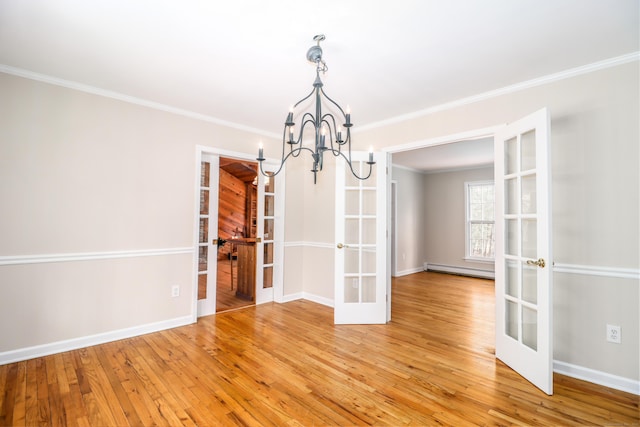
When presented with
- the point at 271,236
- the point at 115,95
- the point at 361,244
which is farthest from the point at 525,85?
the point at 115,95

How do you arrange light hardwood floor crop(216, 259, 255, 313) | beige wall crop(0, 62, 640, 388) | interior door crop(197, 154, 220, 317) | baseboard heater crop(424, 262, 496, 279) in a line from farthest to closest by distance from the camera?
baseboard heater crop(424, 262, 496, 279)
light hardwood floor crop(216, 259, 255, 313)
interior door crop(197, 154, 220, 317)
beige wall crop(0, 62, 640, 388)

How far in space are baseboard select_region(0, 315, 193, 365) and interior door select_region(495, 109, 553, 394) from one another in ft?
11.1

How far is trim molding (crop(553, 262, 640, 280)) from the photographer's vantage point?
224cm

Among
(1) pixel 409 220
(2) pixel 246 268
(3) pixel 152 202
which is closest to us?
(3) pixel 152 202

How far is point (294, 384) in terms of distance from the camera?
2.28 meters

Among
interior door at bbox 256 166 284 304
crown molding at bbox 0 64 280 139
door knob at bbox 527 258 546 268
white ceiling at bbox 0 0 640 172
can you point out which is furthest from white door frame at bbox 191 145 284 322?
door knob at bbox 527 258 546 268

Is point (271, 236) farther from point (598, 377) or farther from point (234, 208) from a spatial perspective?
point (234, 208)

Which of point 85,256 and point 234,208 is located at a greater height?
point 234,208

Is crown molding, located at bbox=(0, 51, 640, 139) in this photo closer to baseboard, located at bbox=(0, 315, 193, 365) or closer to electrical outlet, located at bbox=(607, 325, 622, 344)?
electrical outlet, located at bbox=(607, 325, 622, 344)

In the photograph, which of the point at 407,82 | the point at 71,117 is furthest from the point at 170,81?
the point at 407,82

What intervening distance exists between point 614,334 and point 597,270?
0.48 metres

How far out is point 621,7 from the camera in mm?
1798

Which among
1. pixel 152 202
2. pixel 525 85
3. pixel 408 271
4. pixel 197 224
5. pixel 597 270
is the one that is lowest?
pixel 408 271

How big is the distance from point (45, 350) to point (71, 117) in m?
2.18
